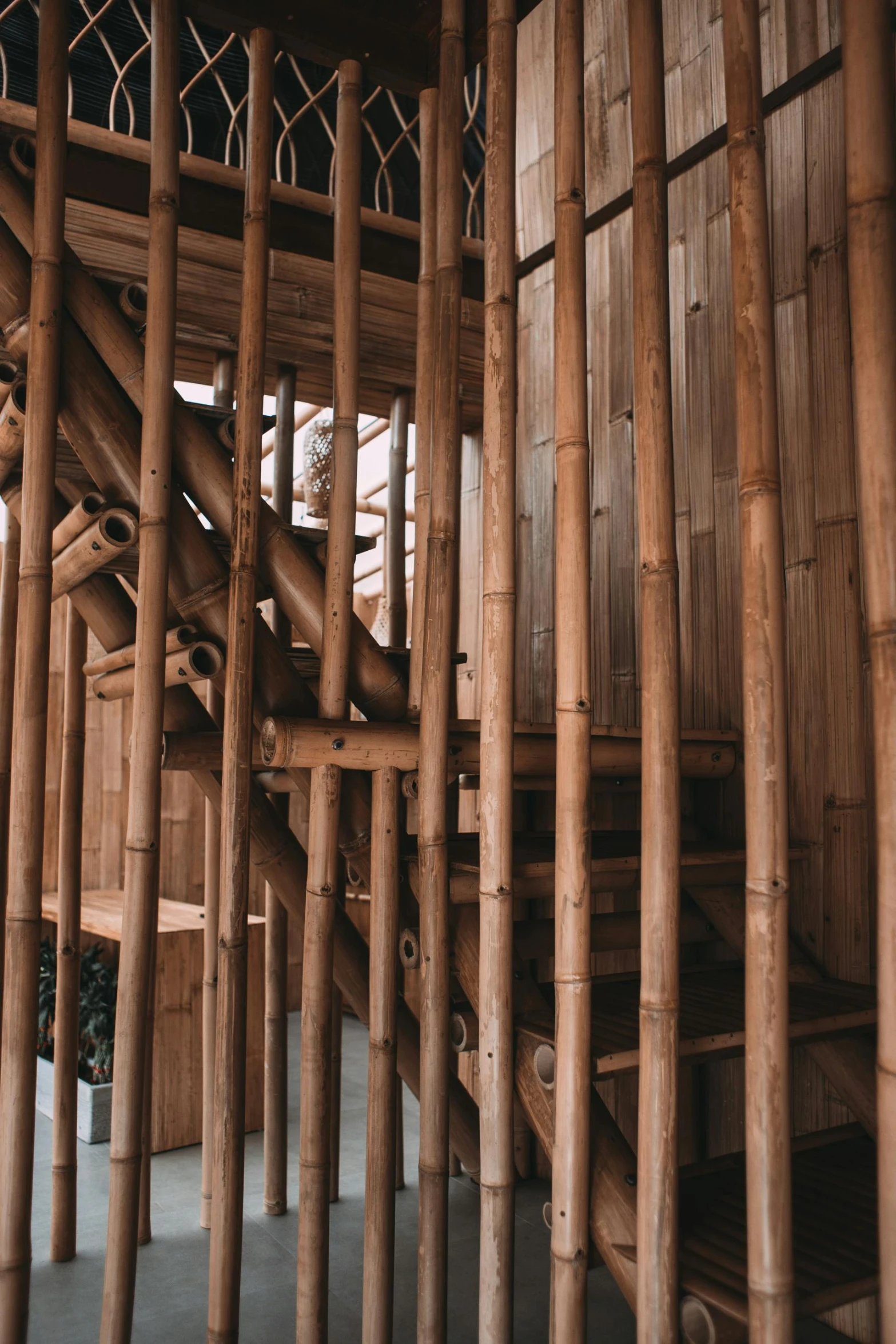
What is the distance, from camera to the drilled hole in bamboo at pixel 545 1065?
5.32 ft

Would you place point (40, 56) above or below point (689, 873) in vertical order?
above

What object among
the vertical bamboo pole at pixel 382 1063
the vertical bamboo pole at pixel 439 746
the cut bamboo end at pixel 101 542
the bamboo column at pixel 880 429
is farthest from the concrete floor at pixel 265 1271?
the cut bamboo end at pixel 101 542

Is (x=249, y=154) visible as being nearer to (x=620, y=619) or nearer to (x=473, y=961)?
(x=620, y=619)

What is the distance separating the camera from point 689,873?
6.47 feet

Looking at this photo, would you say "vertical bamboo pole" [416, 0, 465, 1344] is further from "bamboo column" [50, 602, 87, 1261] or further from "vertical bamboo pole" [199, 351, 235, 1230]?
"bamboo column" [50, 602, 87, 1261]

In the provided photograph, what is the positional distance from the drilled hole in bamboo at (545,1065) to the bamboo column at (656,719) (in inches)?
7.4

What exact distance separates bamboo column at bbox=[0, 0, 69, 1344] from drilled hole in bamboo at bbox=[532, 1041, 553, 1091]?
0.92 metres

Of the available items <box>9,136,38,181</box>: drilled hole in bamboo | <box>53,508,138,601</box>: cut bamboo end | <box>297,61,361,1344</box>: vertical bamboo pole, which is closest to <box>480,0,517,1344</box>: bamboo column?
<box>297,61,361,1344</box>: vertical bamboo pole

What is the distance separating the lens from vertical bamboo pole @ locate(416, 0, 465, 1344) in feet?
5.82

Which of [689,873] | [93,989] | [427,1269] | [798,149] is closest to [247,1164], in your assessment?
[93,989]

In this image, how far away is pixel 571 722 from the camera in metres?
1.61

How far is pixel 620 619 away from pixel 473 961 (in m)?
1.17

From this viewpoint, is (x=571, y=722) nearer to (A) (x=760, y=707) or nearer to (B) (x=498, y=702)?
(B) (x=498, y=702)

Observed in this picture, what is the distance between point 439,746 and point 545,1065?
542 millimetres
